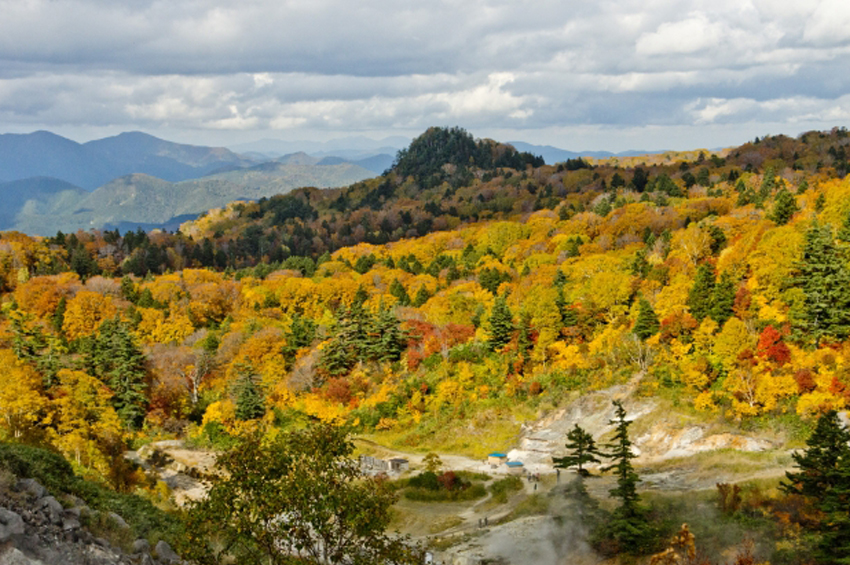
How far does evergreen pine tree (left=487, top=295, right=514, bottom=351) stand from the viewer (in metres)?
57.2

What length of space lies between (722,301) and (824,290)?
6482 millimetres

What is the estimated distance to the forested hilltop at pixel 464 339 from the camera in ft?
134

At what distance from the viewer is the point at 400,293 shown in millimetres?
88375

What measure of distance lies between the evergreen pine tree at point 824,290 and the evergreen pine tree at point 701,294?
591 centimetres

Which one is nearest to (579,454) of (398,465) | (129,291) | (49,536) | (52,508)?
(398,465)

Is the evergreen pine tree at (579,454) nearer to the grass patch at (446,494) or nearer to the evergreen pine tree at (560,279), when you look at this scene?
the grass patch at (446,494)

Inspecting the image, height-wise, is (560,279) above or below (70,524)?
above

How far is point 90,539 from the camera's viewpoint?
58.6 feet

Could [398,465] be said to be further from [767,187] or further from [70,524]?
[767,187]

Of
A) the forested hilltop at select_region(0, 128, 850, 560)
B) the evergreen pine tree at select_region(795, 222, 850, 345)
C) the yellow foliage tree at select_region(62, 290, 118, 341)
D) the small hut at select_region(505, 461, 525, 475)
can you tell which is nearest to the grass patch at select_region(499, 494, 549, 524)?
the small hut at select_region(505, 461, 525, 475)

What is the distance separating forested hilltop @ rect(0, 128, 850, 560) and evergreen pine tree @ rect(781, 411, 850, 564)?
11877mm

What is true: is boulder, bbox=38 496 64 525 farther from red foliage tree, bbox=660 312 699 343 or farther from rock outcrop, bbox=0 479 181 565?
red foliage tree, bbox=660 312 699 343

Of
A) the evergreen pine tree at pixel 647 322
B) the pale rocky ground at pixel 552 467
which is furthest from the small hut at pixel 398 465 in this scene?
the evergreen pine tree at pixel 647 322

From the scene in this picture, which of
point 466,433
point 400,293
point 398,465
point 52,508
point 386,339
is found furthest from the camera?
point 400,293
